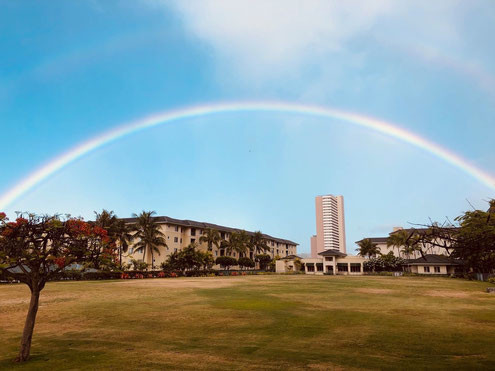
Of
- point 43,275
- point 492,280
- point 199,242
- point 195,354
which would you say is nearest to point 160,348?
point 195,354

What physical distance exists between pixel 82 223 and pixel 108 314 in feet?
40.1

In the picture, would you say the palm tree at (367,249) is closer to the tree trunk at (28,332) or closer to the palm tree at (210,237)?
the palm tree at (210,237)

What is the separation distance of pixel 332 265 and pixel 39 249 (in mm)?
97600

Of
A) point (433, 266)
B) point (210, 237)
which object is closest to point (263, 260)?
point (210, 237)

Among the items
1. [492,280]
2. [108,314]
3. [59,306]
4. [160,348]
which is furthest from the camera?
[492,280]

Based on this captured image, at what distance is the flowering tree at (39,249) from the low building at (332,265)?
94.1m

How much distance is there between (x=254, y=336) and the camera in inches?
630

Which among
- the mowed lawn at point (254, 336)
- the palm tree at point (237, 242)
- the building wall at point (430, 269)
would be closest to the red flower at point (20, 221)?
the mowed lawn at point (254, 336)

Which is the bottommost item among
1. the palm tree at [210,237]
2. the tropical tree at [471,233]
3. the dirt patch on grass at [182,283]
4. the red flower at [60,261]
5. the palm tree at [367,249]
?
the dirt patch on grass at [182,283]

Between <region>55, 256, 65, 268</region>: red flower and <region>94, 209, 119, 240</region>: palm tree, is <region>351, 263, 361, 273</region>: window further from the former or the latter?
<region>55, 256, 65, 268</region>: red flower

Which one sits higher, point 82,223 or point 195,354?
point 82,223

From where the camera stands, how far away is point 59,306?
26.1 meters

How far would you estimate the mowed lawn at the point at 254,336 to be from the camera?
11.8m

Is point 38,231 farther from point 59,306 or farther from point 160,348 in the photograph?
point 59,306
